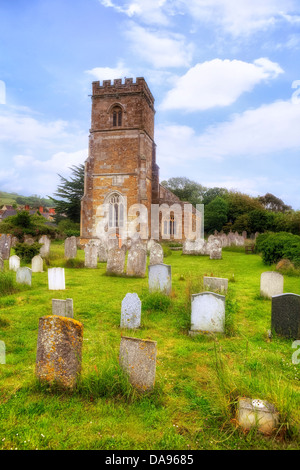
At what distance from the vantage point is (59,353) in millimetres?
3490

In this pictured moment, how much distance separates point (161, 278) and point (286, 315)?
137 inches

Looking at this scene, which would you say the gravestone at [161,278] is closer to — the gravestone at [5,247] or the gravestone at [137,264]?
the gravestone at [137,264]

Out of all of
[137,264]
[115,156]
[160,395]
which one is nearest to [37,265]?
[137,264]

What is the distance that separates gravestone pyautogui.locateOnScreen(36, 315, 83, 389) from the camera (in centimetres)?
349

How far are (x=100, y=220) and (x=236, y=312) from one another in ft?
62.0

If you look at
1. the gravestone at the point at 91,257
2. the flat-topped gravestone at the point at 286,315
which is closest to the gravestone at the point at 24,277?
the gravestone at the point at 91,257

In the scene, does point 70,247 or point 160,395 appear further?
point 70,247

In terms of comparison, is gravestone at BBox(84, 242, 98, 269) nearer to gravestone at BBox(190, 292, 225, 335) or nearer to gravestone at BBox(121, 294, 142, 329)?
gravestone at BBox(121, 294, 142, 329)

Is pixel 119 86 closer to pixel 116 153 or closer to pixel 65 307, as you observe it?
pixel 116 153

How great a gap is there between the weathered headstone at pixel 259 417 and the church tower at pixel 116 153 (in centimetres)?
2138

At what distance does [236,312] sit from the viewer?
6.75 metres

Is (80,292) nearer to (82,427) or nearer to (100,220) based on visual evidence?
(82,427)

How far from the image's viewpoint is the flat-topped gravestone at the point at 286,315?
17.3 ft

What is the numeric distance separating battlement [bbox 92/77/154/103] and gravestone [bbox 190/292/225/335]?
74.8ft
